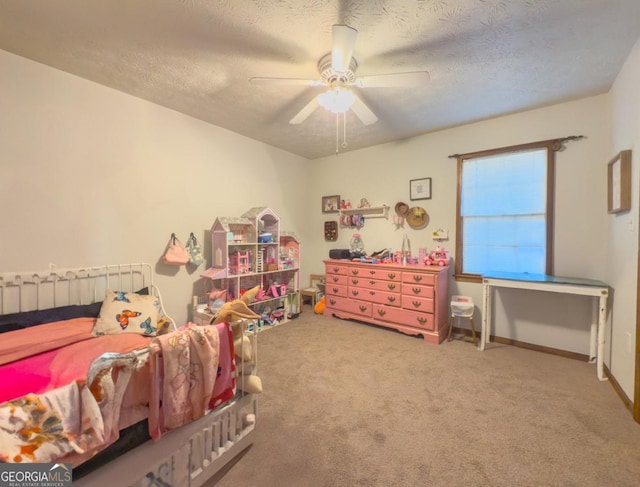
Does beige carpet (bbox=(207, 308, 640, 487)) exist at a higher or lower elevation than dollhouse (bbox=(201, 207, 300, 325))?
lower

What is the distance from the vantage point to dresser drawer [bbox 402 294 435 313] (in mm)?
3170

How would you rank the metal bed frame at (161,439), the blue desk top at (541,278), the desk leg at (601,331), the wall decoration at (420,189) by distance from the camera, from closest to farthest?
the metal bed frame at (161,439), the desk leg at (601,331), the blue desk top at (541,278), the wall decoration at (420,189)

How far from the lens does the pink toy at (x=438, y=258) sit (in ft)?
11.3

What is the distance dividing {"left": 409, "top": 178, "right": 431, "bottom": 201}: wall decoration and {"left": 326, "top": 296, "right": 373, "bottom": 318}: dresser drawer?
1.63 meters

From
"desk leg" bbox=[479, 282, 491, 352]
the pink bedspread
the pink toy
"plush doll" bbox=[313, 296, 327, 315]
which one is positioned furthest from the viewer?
"plush doll" bbox=[313, 296, 327, 315]

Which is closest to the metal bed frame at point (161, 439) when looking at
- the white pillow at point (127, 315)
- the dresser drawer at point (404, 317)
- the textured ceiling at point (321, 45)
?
the white pillow at point (127, 315)

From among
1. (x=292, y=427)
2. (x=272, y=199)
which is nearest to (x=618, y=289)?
(x=292, y=427)

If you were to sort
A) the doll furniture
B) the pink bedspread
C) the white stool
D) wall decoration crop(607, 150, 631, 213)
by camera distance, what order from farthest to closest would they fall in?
1. the doll furniture
2. the white stool
3. wall decoration crop(607, 150, 631, 213)
4. the pink bedspread

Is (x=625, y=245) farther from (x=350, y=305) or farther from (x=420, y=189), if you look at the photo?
(x=350, y=305)

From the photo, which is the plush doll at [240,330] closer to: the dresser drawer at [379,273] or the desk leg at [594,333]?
the dresser drawer at [379,273]

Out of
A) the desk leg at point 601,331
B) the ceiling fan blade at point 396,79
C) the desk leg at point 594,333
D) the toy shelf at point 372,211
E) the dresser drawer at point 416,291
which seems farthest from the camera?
the toy shelf at point 372,211

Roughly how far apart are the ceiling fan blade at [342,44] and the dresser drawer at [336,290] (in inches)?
110

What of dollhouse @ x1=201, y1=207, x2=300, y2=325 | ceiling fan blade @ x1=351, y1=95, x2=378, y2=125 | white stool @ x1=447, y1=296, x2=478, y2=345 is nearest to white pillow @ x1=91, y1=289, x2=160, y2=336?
dollhouse @ x1=201, y1=207, x2=300, y2=325

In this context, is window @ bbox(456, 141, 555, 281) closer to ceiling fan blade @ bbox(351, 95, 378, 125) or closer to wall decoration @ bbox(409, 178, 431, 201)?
wall decoration @ bbox(409, 178, 431, 201)
